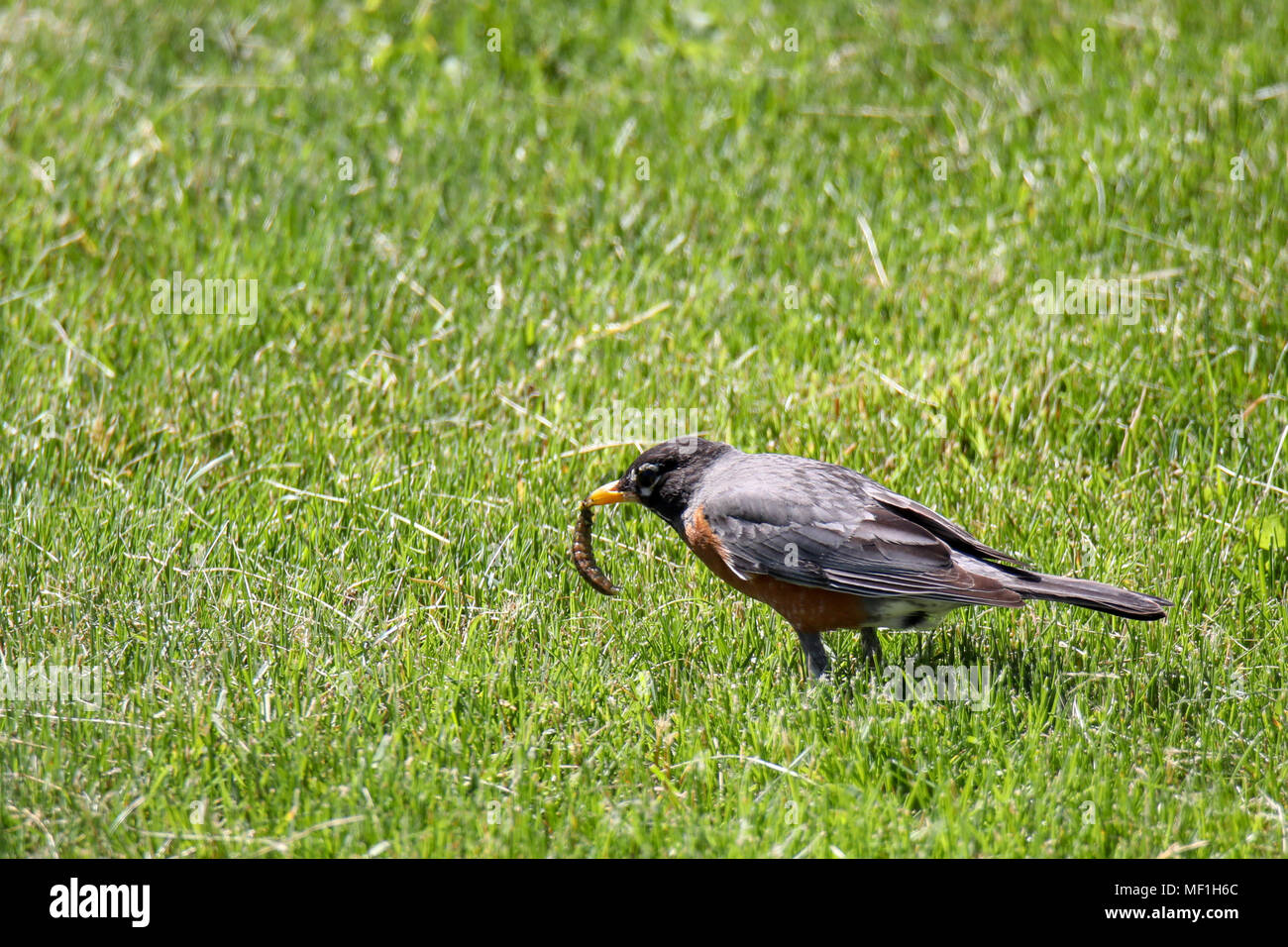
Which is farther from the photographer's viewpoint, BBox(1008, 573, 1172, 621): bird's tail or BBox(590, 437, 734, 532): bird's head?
BBox(590, 437, 734, 532): bird's head

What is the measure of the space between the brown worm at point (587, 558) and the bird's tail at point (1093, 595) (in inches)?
51.7

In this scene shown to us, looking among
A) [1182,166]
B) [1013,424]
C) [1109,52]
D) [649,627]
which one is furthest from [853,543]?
[1109,52]

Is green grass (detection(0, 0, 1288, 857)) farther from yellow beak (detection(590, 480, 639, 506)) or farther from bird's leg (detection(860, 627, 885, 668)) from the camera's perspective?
yellow beak (detection(590, 480, 639, 506))

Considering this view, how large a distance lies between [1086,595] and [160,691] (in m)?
2.66

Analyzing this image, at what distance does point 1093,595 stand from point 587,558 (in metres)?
1.63

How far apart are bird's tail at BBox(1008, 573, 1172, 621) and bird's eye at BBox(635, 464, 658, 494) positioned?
4.05 feet

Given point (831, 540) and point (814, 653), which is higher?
point (831, 540)

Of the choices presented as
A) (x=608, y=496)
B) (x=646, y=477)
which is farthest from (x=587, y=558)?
(x=646, y=477)

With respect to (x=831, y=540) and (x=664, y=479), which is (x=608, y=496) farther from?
(x=831, y=540)

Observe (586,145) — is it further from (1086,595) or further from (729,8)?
(1086,595)

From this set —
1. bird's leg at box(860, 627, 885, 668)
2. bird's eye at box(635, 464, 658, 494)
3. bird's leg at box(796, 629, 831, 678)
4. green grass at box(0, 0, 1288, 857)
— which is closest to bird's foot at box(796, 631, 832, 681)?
bird's leg at box(796, 629, 831, 678)

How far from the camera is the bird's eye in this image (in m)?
4.37

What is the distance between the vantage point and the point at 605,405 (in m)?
5.58

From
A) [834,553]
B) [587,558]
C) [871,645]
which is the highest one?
[834,553]
